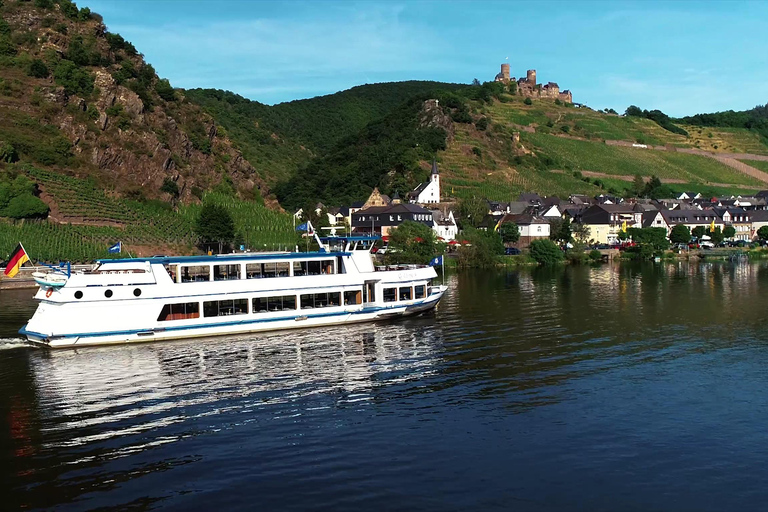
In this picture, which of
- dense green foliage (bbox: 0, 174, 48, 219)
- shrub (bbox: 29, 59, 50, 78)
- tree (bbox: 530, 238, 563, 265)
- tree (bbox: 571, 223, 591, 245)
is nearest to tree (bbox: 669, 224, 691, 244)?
tree (bbox: 571, 223, 591, 245)

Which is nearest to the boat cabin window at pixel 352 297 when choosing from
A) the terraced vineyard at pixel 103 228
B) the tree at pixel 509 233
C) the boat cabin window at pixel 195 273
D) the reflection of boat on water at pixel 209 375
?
the reflection of boat on water at pixel 209 375

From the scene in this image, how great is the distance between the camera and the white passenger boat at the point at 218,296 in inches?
1465

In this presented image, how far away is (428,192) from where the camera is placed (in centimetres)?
14762

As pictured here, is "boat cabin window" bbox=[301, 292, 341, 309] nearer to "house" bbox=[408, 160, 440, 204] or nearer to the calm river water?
the calm river water

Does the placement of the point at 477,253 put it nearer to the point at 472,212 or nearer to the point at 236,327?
the point at 472,212

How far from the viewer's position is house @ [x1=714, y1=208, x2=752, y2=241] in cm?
14612

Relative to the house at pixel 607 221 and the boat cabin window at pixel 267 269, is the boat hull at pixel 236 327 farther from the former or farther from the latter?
the house at pixel 607 221

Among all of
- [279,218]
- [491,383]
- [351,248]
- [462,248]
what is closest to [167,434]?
[491,383]

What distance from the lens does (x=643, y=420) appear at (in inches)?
976

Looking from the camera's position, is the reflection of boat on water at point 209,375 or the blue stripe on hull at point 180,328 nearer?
the reflection of boat on water at point 209,375

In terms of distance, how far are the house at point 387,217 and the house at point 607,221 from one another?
3467 centimetres

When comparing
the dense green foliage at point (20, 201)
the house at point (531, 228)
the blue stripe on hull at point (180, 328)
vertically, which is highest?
the dense green foliage at point (20, 201)

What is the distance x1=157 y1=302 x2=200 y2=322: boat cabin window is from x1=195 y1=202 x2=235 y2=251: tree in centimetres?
5008

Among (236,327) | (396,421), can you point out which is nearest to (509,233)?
(236,327)
